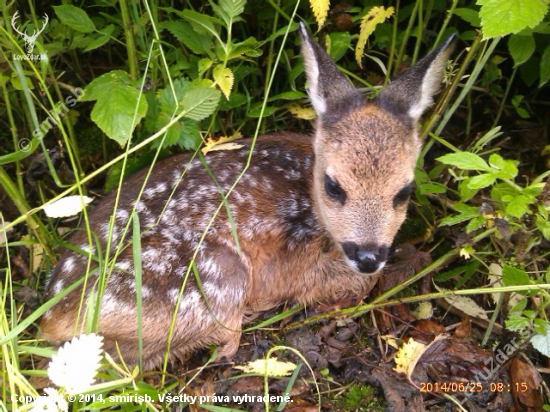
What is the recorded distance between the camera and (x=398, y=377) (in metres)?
3.30

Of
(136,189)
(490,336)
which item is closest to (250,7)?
(136,189)

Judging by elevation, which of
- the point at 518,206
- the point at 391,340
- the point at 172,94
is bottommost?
the point at 391,340

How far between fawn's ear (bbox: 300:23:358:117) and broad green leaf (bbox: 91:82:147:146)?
897mm

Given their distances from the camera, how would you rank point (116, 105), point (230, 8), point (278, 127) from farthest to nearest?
point (278, 127) → point (116, 105) → point (230, 8)

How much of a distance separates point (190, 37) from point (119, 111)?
659 millimetres

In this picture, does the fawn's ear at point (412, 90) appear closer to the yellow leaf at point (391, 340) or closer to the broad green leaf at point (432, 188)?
the broad green leaf at point (432, 188)

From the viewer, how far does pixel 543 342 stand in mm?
2787

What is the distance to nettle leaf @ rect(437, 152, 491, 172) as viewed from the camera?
100.0 inches

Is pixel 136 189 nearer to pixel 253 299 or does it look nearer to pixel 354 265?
pixel 253 299

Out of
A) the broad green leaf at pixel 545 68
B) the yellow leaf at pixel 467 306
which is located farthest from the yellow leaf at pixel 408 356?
the broad green leaf at pixel 545 68

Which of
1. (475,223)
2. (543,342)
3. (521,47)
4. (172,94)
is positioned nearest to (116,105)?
(172,94)

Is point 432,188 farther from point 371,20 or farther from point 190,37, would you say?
point 190,37
